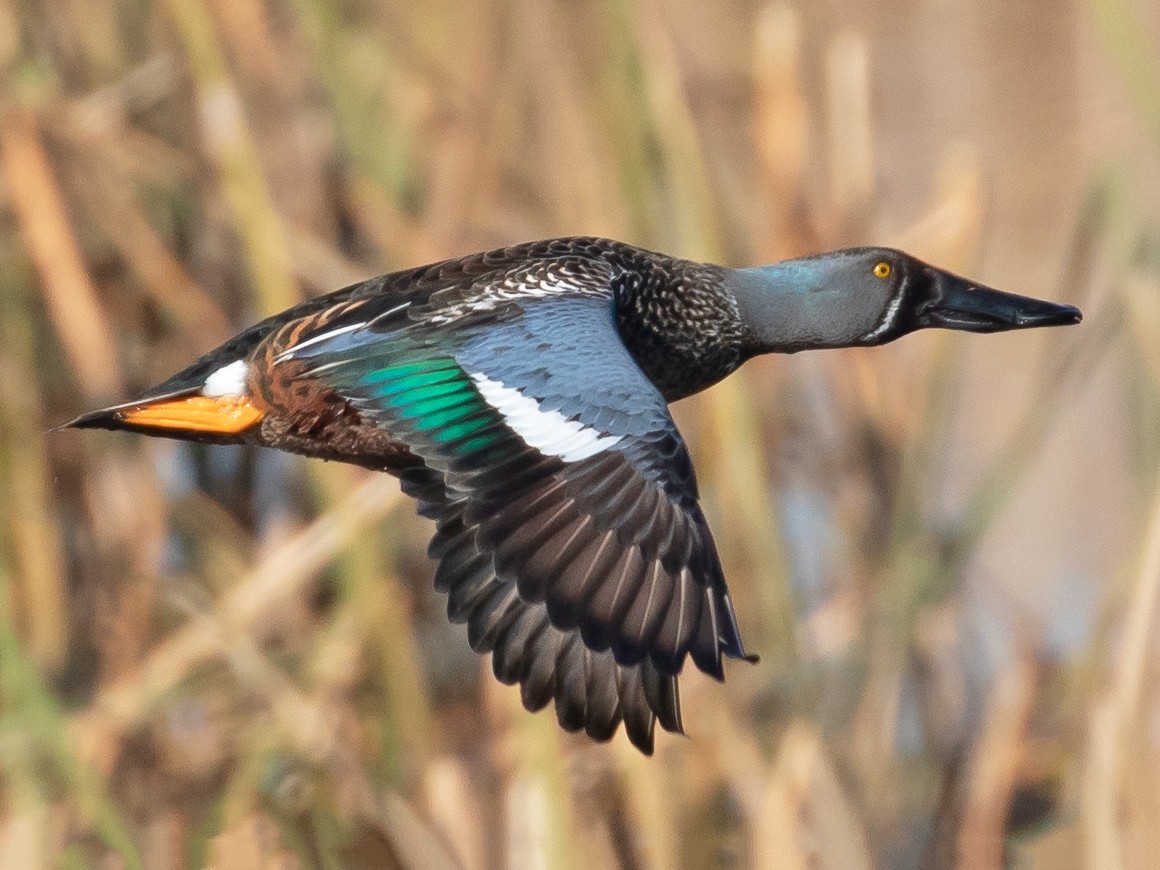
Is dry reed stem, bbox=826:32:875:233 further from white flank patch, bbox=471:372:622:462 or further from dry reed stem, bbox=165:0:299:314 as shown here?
white flank patch, bbox=471:372:622:462

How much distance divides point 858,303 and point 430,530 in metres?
1.60

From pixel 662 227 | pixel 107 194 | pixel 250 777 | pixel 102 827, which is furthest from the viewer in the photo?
pixel 107 194

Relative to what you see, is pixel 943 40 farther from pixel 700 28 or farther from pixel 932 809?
pixel 932 809

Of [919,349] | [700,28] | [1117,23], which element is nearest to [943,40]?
[700,28]

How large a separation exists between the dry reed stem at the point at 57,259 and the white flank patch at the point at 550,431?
2027 millimetres

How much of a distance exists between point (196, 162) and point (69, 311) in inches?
20.0

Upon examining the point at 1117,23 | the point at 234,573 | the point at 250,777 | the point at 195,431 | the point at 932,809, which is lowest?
the point at 932,809

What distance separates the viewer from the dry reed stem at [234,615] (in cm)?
376

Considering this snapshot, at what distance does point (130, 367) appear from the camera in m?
4.44

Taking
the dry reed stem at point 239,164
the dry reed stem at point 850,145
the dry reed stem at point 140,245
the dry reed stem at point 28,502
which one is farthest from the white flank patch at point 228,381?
the dry reed stem at point 850,145

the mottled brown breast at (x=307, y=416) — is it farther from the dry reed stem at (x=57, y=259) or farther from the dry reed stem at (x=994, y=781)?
the dry reed stem at (x=994, y=781)

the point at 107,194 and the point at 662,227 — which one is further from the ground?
the point at 107,194

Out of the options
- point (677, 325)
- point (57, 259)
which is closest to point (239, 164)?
point (57, 259)

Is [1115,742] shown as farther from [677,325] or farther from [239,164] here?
[239,164]
